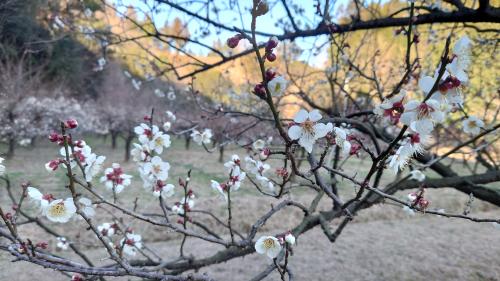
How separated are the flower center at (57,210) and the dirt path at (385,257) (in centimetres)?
307

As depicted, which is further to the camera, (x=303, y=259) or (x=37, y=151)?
(x=37, y=151)

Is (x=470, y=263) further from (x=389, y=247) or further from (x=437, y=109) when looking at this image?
(x=437, y=109)

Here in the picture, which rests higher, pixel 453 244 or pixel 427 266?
pixel 453 244

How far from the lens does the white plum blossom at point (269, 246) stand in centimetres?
144

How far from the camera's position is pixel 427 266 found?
14.8ft

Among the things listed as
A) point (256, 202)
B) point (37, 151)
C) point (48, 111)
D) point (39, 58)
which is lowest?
point (256, 202)

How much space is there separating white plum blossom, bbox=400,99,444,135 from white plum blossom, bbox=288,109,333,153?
0.21 metres

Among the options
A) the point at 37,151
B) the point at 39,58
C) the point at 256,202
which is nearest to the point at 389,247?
the point at 256,202

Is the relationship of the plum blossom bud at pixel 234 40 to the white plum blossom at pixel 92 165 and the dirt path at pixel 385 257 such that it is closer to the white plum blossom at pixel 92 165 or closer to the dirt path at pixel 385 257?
the white plum blossom at pixel 92 165

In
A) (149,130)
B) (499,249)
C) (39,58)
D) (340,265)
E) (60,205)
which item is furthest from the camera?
(39,58)

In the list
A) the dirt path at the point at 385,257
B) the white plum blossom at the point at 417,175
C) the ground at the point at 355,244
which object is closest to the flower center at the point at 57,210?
the ground at the point at 355,244

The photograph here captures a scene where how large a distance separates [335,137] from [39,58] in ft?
59.3

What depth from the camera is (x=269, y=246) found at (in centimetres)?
147

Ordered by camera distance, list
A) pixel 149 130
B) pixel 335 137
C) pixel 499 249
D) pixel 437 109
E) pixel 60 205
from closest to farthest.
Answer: pixel 437 109
pixel 335 137
pixel 60 205
pixel 149 130
pixel 499 249
